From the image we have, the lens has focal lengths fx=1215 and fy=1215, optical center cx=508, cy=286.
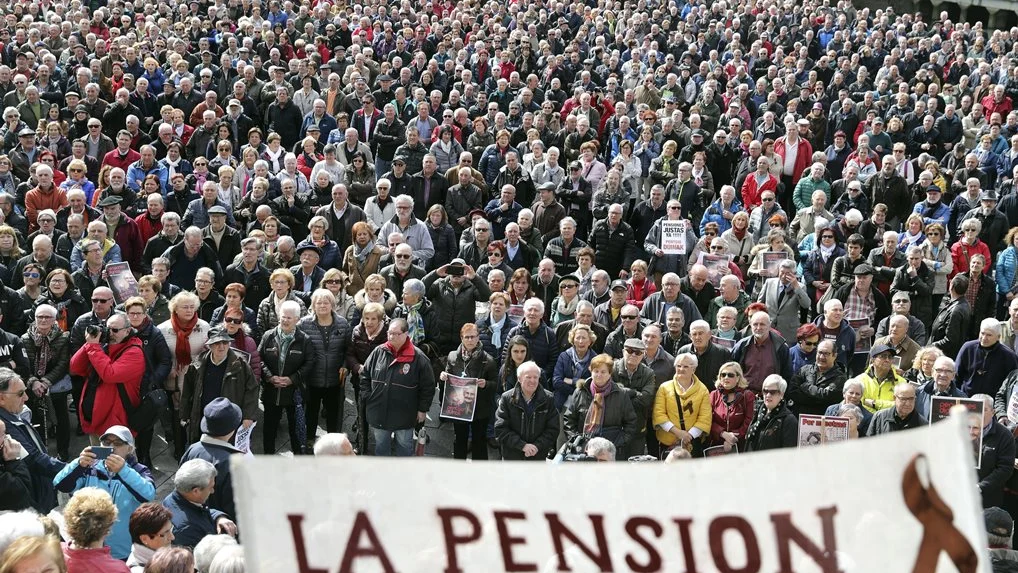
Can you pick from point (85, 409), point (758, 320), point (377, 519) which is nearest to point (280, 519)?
point (377, 519)

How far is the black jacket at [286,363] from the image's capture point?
10.2 metres

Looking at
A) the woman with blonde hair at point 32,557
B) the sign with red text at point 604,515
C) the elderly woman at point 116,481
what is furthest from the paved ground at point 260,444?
the sign with red text at point 604,515

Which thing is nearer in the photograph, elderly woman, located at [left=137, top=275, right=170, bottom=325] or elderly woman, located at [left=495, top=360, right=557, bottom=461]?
elderly woman, located at [left=495, top=360, right=557, bottom=461]

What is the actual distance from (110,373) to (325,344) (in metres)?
1.78

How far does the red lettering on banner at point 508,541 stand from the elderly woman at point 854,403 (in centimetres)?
664

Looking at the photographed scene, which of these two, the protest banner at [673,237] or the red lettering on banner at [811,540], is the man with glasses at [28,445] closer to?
the red lettering on banner at [811,540]

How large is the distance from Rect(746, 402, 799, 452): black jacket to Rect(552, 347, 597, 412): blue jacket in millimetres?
1487

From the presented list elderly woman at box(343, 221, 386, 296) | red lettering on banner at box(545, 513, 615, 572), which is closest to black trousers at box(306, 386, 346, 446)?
elderly woman at box(343, 221, 386, 296)

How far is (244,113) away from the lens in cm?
1750

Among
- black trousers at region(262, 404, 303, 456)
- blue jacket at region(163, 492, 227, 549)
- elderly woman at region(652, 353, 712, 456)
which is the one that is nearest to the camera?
Answer: blue jacket at region(163, 492, 227, 549)

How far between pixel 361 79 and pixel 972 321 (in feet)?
30.4

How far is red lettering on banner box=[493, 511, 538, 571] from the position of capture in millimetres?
3100

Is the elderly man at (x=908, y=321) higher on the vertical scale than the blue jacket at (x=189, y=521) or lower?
higher

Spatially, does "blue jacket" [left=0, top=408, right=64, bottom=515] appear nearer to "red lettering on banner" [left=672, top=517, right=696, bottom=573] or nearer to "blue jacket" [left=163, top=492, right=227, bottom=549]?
"blue jacket" [left=163, top=492, right=227, bottom=549]
